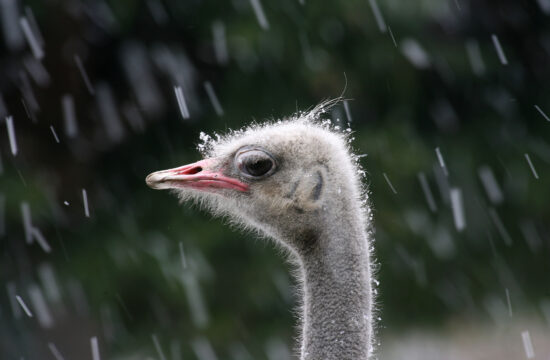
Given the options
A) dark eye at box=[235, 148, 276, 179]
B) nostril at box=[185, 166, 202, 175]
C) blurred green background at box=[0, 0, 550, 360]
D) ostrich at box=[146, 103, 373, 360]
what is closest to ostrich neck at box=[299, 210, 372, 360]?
ostrich at box=[146, 103, 373, 360]

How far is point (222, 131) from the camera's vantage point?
19.9ft

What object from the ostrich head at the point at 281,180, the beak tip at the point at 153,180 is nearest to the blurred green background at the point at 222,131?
the ostrich head at the point at 281,180

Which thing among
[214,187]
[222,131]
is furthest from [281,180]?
[222,131]

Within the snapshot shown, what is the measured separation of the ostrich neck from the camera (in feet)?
8.94

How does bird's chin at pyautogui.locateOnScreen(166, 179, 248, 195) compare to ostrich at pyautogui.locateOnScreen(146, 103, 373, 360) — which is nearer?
ostrich at pyautogui.locateOnScreen(146, 103, 373, 360)

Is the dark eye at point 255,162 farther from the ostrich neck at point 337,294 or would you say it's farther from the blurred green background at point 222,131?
the blurred green background at point 222,131

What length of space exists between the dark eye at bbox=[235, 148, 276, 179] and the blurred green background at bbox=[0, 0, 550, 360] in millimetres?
3004

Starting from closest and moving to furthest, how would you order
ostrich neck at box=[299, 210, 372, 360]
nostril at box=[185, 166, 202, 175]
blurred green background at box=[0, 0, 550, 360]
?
ostrich neck at box=[299, 210, 372, 360] < nostril at box=[185, 166, 202, 175] < blurred green background at box=[0, 0, 550, 360]

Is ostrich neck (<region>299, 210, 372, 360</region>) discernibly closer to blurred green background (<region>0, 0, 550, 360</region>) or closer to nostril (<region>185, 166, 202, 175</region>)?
nostril (<region>185, 166, 202, 175</region>)

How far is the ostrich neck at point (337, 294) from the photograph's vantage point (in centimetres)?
272

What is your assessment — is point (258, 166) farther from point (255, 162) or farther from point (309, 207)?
point (309, 207)

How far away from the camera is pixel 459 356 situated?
30.8 ft

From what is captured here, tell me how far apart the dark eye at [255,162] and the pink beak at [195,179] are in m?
0.06

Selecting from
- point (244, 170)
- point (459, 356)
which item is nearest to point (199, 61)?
point (244, 170)
